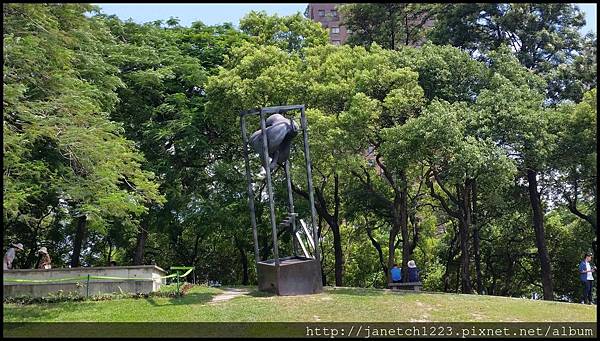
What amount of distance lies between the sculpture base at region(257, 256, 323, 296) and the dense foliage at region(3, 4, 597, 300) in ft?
11.4

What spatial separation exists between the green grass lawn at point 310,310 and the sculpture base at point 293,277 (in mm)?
298

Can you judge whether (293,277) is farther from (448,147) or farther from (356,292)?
(448,147)

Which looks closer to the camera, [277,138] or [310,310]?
[310,310]

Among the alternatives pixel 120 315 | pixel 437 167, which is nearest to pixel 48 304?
pixel 120 315

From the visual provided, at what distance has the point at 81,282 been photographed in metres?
14.9

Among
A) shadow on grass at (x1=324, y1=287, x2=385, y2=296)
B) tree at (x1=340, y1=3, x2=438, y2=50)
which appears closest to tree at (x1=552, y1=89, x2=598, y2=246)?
shadow on grass at (x1=324, y1=287, x2=385, y2=296)

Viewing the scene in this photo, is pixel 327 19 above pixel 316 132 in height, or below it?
above

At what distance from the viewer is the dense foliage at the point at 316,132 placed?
13352mm

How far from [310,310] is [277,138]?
4304 mm

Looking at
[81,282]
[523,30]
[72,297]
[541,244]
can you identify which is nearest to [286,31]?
[523,30]

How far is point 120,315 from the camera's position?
11977 millimetres

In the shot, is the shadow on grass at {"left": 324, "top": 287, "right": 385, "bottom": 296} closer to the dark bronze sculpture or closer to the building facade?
the dark bronze sculpture

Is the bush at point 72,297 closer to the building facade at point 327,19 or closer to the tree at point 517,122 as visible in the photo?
the tree at point 517,122

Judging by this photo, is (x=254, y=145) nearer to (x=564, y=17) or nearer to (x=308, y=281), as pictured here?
(x=308, y=281)
